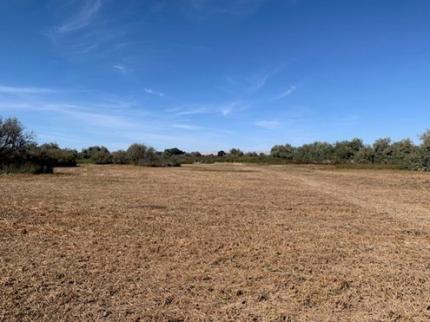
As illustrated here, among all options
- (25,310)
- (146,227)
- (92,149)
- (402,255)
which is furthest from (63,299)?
(92,149)

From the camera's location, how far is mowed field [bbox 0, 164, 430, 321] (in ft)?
14.8

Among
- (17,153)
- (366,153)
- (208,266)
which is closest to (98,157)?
(17,153)

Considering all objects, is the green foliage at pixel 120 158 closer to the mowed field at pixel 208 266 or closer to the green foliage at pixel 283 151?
the green foliage at pixel 283 151

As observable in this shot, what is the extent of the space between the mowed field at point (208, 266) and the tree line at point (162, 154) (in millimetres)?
24138

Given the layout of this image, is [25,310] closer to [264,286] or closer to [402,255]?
[264,286]

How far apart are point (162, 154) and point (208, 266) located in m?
66.3

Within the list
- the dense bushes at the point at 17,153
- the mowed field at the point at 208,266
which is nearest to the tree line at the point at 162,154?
the dense bushes at the point at 17,153

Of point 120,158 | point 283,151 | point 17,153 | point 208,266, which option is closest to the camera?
point 208,266

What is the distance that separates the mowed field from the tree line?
79.2 ft

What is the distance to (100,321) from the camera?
13.6 feet

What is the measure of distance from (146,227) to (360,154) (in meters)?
81.9

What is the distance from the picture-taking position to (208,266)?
20.2 feet

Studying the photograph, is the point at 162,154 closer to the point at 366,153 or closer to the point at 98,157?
the point at 98,157

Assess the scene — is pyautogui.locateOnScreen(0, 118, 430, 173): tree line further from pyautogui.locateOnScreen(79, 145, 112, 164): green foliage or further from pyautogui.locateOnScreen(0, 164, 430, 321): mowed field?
pyautogui.locateOnScreen(0, 164, 430, 321): mowed field
